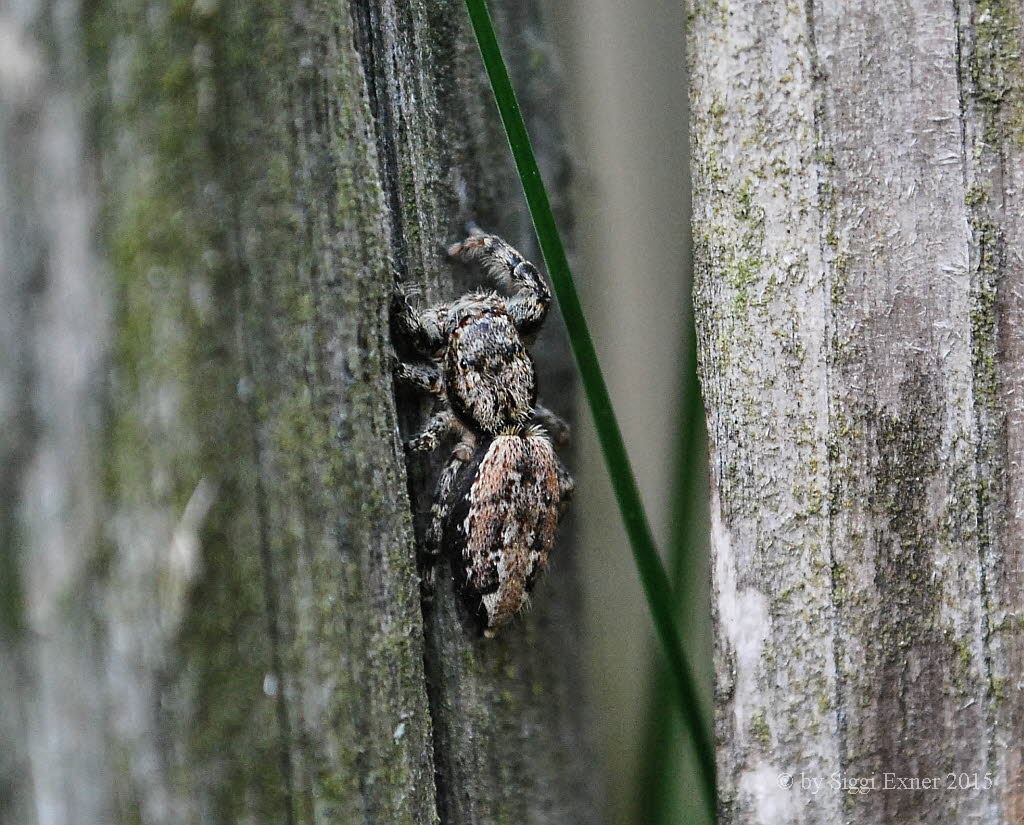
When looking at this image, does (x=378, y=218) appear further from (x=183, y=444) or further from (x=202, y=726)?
(x=202, y=726)

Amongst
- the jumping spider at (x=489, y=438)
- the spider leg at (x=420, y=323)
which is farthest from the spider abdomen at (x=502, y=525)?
the spider leg at (x=420, y=323)

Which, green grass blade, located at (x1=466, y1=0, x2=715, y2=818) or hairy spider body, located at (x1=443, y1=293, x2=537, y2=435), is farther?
hairy spider body, located at (x1=443, y1=293, x2=537, y2=435)

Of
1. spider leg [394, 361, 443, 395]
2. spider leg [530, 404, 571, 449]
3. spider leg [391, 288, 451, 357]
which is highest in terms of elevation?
spider leg [391, 288, 451, 357]

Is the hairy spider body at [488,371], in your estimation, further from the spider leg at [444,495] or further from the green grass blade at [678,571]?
the green grass blade at [678,571]

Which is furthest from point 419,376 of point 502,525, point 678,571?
point 678,571

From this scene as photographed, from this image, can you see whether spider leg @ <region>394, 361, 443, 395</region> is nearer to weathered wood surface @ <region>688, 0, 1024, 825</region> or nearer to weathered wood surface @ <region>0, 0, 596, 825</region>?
weathered wood surface @ <region>0, 0, 596, 825</region>

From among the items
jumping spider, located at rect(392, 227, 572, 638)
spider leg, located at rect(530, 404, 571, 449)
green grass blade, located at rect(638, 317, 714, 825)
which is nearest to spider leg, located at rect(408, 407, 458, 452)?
jumping spider, located at rect(392, 227, 572, 638)

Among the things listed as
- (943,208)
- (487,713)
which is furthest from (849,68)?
(487,713)
